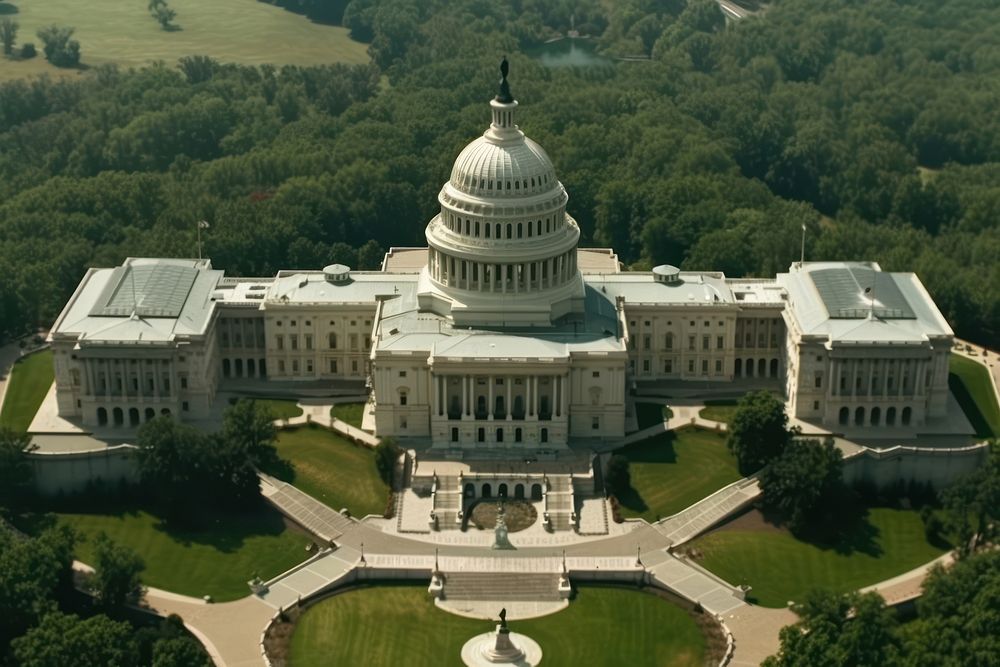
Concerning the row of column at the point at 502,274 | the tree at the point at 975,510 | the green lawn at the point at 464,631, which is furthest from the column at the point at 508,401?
the tree at the point at 975,510

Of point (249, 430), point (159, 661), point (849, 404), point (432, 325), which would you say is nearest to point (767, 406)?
point (849, 404)

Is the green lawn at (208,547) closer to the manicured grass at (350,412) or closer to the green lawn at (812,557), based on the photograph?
the manicured grass at (350,412)

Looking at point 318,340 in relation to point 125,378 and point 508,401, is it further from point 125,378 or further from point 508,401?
point 508,401

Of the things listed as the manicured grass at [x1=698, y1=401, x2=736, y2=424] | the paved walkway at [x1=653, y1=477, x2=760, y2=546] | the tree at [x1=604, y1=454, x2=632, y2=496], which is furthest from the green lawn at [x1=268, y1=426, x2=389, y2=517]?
the manicured grass at [x1=698, y1=401, x2=736, y2=424]

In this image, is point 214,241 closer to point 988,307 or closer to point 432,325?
point 432,325

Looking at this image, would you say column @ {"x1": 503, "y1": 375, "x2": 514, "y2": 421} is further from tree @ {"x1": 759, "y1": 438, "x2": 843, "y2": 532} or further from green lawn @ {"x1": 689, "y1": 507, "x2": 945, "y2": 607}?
tree @ {"x1": 759, "y1": 438, "x2": 843, "y2": 532}

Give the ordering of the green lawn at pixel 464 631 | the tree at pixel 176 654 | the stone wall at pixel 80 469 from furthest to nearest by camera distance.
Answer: the stone wall at pixel 80 469, the green lawn at pixel 464 631, the tree at pixel 176 654
